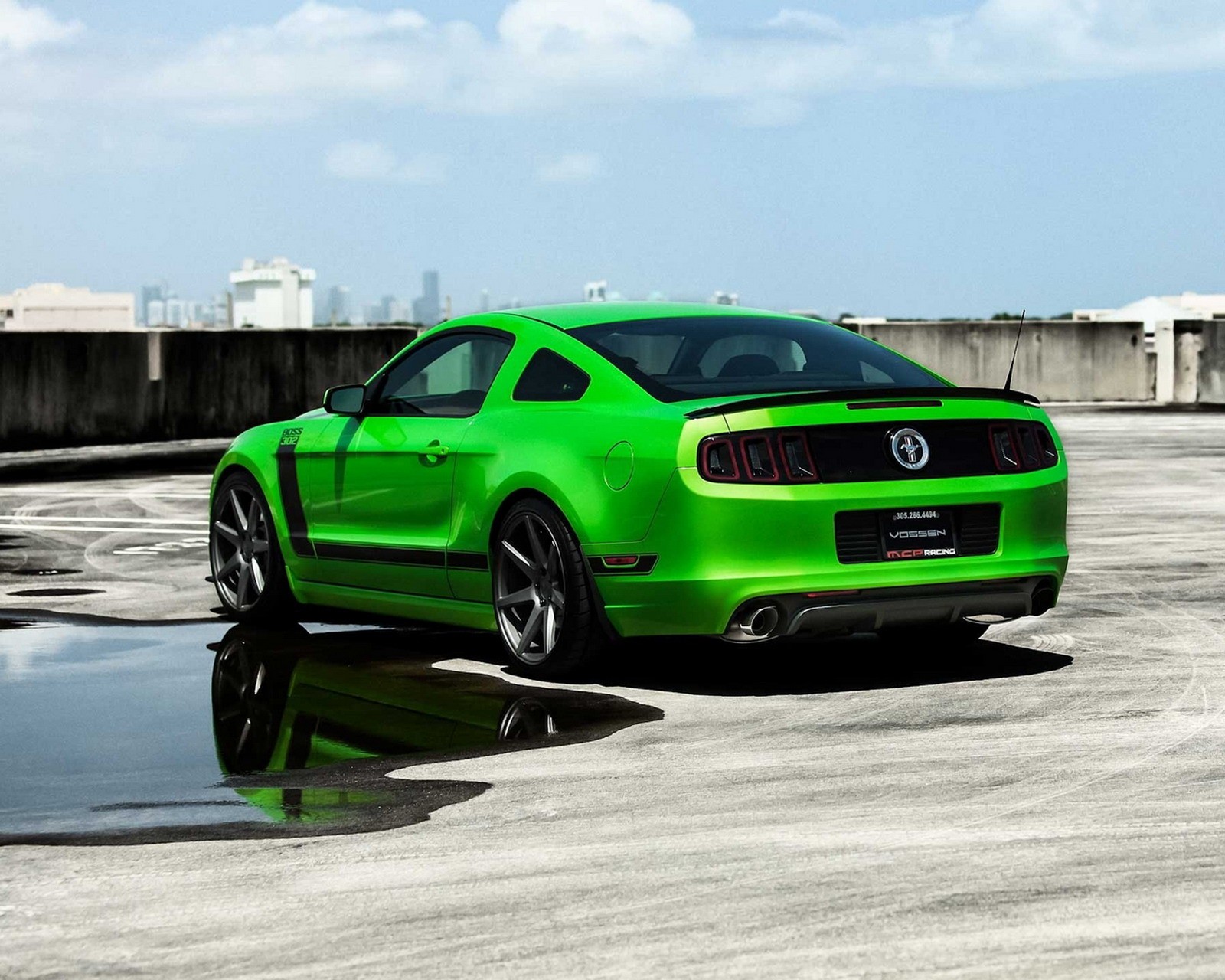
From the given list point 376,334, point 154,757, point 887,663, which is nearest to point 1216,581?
point 887,663

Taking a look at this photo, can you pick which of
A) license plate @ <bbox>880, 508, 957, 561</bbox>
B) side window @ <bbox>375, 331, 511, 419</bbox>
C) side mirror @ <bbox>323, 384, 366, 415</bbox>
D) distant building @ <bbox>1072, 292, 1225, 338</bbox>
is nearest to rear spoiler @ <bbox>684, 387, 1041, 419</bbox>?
license plate @ <bbox>880, 508, 957, 561</bbox>

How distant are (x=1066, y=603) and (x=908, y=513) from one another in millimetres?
2572

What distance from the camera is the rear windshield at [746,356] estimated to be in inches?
316

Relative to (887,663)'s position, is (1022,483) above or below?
above

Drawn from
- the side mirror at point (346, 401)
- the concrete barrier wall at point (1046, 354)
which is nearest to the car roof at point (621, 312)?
the side mirror at point (346, 401)

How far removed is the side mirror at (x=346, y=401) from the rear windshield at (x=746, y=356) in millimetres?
1268

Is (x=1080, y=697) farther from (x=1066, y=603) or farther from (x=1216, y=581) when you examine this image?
(x=1216, y=581)

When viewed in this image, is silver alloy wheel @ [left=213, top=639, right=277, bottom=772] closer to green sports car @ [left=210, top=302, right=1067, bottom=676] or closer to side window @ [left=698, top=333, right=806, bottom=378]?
green sports car @ [left=210, top=302, right=1067, bottom=676]

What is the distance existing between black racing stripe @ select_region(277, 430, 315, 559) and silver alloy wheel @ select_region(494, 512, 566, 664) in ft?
5.20

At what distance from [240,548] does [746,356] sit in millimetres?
2992

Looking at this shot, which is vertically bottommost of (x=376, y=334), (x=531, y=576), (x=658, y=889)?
(x=658, y=889)

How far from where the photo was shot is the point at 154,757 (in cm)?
659

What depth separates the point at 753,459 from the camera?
742cm

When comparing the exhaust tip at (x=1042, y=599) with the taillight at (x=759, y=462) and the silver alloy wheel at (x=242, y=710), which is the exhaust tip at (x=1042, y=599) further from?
the silver alloy wheel at (x=242, y=710)
